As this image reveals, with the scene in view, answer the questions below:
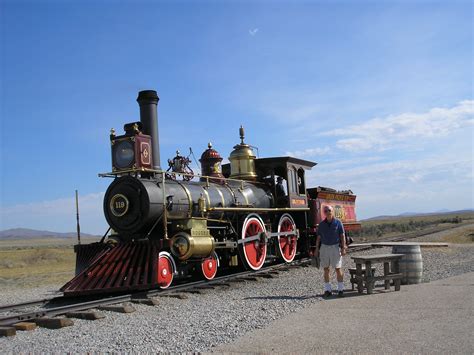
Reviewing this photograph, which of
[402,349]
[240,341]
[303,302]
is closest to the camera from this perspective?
[402,349]

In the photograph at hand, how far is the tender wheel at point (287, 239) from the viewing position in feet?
48.8

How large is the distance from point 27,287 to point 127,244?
5.39m

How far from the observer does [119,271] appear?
9.80 meters

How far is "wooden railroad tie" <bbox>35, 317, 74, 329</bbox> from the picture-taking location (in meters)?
6.79

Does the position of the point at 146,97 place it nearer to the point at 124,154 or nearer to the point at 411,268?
the point at 124,154

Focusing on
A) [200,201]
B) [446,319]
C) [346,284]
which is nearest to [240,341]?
[446,319]

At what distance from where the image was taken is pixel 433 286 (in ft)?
28.7

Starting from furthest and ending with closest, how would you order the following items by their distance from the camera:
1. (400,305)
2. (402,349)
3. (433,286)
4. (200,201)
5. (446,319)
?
(200,201) < (433,286) < (400,305) < (446,319) < (402,349)

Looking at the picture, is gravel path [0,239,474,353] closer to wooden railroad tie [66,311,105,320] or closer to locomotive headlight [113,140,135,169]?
wooden railroad tie [66,311,105,320]

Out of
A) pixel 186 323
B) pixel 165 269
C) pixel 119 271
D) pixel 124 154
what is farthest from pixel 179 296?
pixel 124 154

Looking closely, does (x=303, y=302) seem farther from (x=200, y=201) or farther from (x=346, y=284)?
(x=200, y=201)

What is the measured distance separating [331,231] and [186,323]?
10.8 feet

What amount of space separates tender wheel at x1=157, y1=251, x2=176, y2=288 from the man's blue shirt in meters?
3.04

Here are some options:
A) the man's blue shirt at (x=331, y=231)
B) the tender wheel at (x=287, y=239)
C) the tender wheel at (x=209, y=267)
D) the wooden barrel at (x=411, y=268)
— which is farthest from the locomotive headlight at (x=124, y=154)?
the wooden barrel at (x=411, y=268)
